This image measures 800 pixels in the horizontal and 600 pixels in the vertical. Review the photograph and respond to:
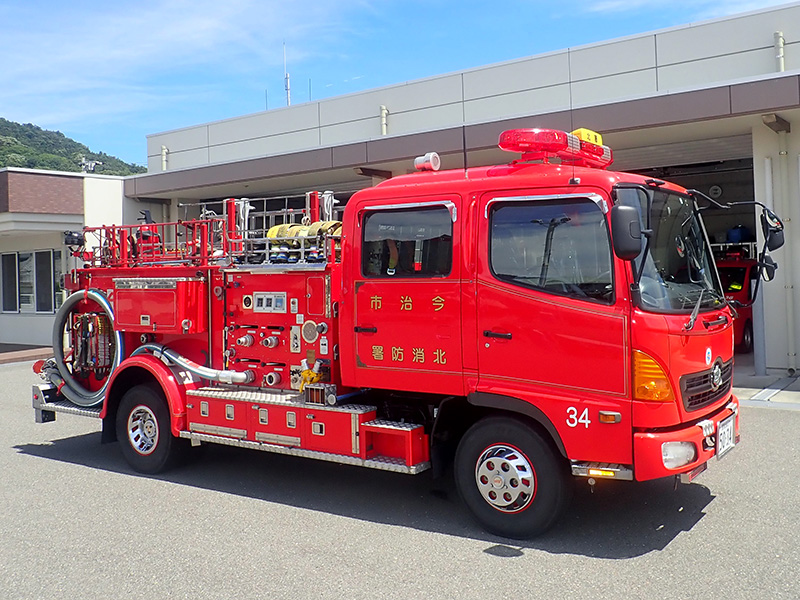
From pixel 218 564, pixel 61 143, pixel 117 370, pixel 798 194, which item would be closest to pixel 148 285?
pixel 117 370

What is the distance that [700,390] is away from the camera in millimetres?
5102

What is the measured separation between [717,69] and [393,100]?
7.13 meters

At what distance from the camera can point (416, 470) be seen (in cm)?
562

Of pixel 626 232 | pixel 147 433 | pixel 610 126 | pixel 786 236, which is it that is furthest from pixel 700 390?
pixel 786 236

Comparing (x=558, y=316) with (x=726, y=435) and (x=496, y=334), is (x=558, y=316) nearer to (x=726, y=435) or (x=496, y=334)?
(x=496, y=334)

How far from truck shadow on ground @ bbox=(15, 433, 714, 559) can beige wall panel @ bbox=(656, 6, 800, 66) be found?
993 centimetres

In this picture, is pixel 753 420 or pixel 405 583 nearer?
pixel 405 583

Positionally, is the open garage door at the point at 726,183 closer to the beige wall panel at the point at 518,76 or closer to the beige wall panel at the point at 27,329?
the beige wall panel at the point at 518,76

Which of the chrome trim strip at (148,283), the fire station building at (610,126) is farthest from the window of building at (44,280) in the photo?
the chrome trim strip at (148,283)

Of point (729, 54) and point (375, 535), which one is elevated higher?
point (729, 54)

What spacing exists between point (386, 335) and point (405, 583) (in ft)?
6.26

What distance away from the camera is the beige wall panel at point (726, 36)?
512 inches

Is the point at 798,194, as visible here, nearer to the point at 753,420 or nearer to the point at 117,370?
the point at 753,420

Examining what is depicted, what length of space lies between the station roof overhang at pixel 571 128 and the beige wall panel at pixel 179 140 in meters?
2.73
